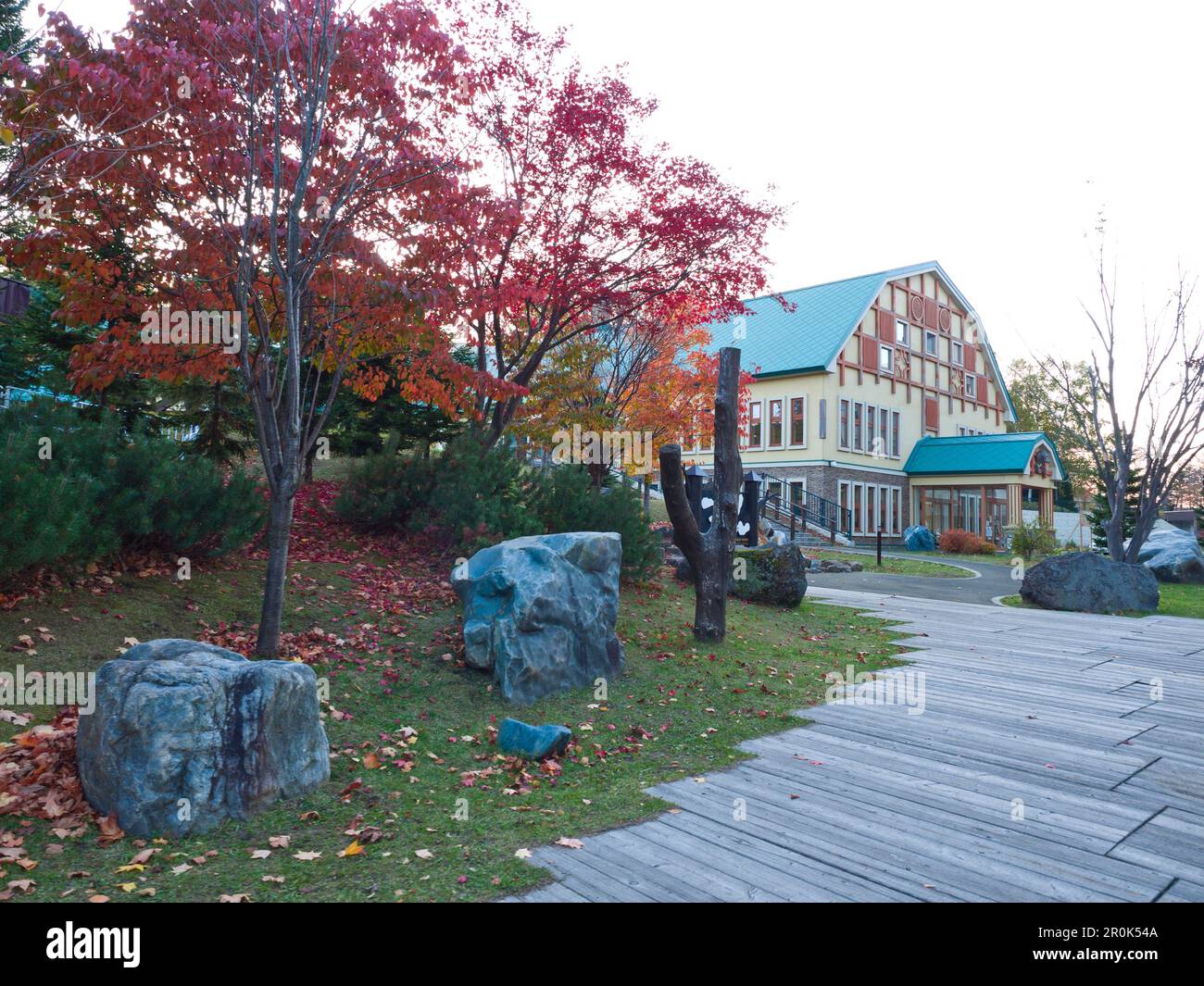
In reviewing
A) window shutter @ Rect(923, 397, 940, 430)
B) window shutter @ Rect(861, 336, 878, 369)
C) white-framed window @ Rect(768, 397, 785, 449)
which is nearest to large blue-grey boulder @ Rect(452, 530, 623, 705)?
white-framed window @ Rect(768, 397, 785, 449)

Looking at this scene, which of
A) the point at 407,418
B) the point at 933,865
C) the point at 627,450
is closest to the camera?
the point at 933,865

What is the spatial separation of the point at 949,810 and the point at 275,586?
17.1 ft

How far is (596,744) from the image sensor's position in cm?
609

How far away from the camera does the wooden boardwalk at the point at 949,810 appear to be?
388 cm

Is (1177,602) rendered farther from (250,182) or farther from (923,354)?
(923,354)

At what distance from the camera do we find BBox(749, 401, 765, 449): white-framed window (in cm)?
3672

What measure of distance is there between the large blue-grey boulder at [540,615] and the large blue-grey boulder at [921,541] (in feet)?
93.3

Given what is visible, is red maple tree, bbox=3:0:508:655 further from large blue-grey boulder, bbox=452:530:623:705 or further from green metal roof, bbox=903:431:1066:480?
green metal roof, bbox=903:431:1066:480

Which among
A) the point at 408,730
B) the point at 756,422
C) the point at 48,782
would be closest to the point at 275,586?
the point at 408,730
